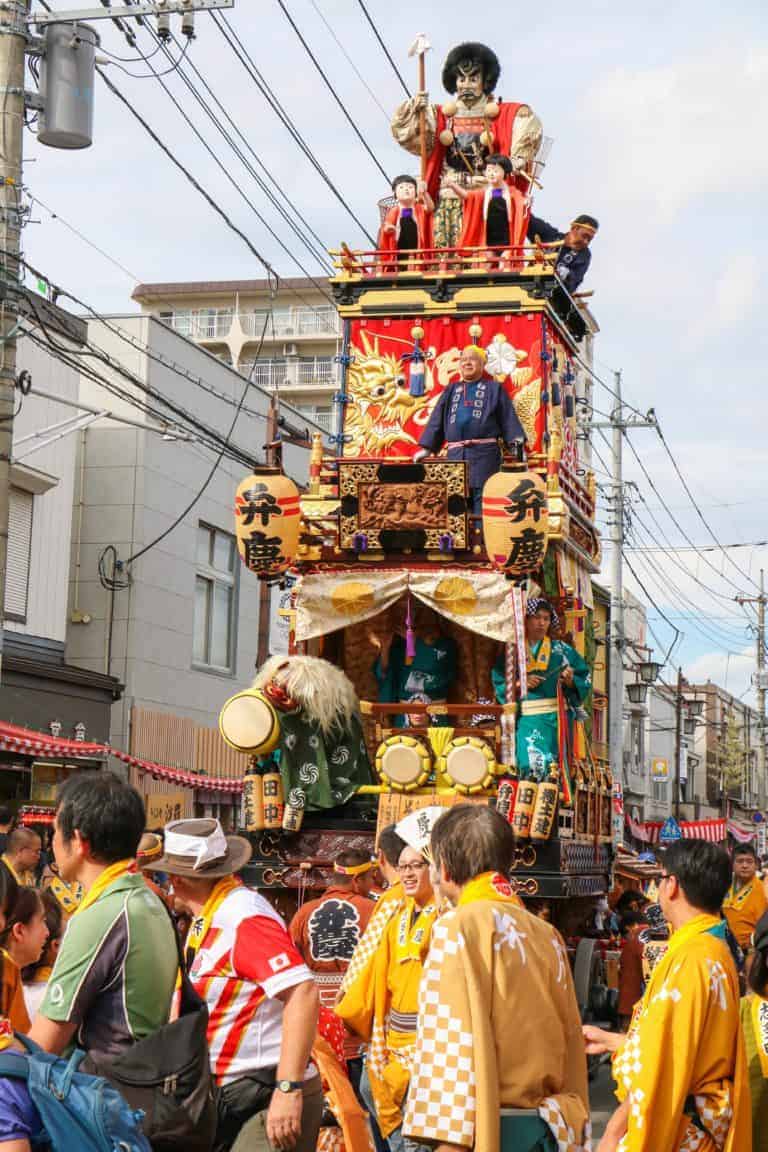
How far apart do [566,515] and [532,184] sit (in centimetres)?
395

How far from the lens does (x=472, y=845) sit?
14.2ft

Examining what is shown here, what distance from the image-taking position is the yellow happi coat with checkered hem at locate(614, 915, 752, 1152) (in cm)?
429

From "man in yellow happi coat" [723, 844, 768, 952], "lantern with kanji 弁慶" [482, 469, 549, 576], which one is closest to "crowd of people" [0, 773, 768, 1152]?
"man in yellow happi coat" [723, 844, 768, 952]

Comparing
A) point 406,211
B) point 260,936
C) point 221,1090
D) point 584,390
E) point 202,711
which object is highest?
point 584,390

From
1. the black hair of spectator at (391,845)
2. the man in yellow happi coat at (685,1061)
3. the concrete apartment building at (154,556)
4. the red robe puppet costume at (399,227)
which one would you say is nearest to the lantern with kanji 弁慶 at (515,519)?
the red robe puppet costume at (399,227)

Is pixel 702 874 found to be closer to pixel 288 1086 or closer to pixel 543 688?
pixel 288 1086

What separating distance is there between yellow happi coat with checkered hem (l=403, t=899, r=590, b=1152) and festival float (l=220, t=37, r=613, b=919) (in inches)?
279

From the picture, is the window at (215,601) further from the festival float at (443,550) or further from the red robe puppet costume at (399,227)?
the festival float at (443,550)

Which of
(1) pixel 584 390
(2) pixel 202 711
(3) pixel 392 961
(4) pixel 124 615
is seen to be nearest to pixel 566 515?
(3) pixel 392 961

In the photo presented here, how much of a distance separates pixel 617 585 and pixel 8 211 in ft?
67.7

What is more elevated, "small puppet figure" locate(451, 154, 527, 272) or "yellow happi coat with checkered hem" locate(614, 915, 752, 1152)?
"small puppet figure" locate(451, 154, 527, 272)

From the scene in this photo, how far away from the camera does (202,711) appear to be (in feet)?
80.1

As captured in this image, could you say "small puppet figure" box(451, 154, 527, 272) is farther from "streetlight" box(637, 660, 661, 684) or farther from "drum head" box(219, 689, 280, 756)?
"streetlight" box(637, 660, 661, 684)

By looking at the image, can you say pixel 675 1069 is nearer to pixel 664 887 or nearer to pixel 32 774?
pixel 664 887
